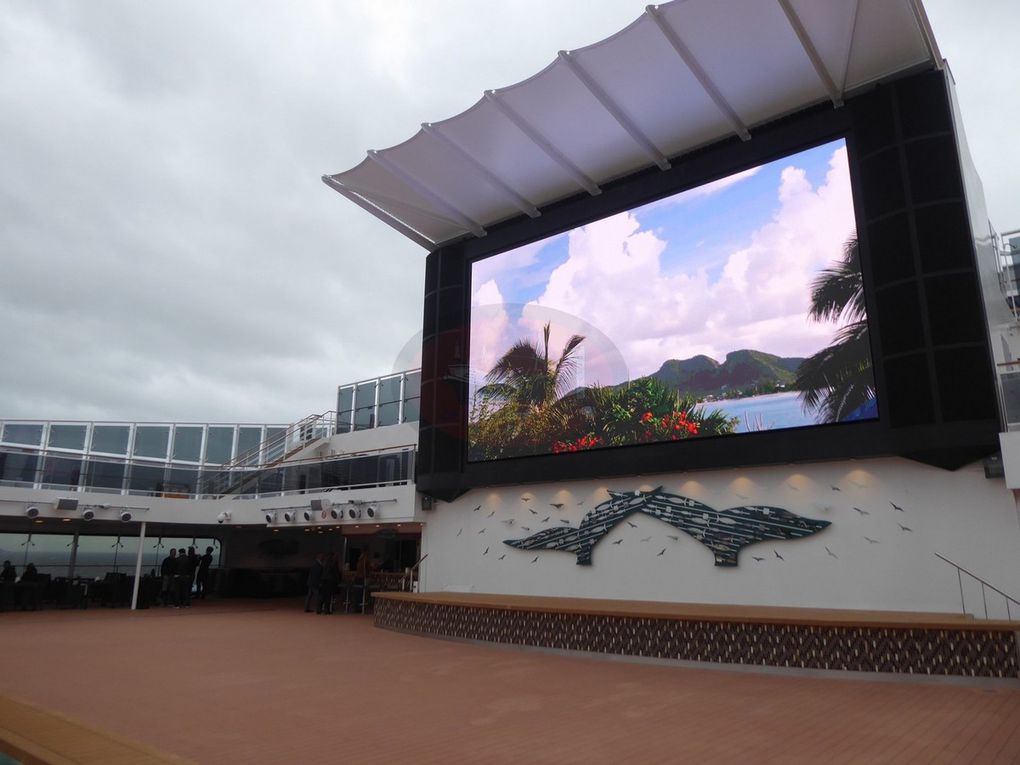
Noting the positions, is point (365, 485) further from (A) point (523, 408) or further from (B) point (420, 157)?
(B) point (420, 157)

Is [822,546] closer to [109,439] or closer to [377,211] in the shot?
[377,211]

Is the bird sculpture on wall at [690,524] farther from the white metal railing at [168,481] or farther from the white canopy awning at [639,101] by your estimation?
the white canopy awning at [639,101]

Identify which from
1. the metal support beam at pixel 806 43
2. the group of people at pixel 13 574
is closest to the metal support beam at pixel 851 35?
the metal support beam at pixel 806 43

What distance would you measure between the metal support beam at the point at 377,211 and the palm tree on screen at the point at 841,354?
10808 millimetres

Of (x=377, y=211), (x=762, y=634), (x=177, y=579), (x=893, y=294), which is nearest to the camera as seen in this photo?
(x=762, y=634)

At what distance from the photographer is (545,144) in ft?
49.1

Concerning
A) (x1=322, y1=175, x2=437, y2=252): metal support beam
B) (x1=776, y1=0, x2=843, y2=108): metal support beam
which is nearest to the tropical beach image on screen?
(x1=776, y1=0, x2=843, y2=108): metal support beam

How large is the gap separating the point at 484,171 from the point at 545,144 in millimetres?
1804

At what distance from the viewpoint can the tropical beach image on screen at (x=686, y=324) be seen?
11562 millimetres

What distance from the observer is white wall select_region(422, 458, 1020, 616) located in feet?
32.6

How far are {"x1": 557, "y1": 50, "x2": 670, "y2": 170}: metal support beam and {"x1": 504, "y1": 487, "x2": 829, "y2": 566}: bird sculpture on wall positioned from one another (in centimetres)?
713

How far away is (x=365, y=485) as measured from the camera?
18156 mm

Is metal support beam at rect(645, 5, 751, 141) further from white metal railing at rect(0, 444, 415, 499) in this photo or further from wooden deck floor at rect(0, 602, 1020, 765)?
white metal railing at rect(0, 444, 415, 499)

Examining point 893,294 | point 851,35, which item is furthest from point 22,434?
point 851,35
